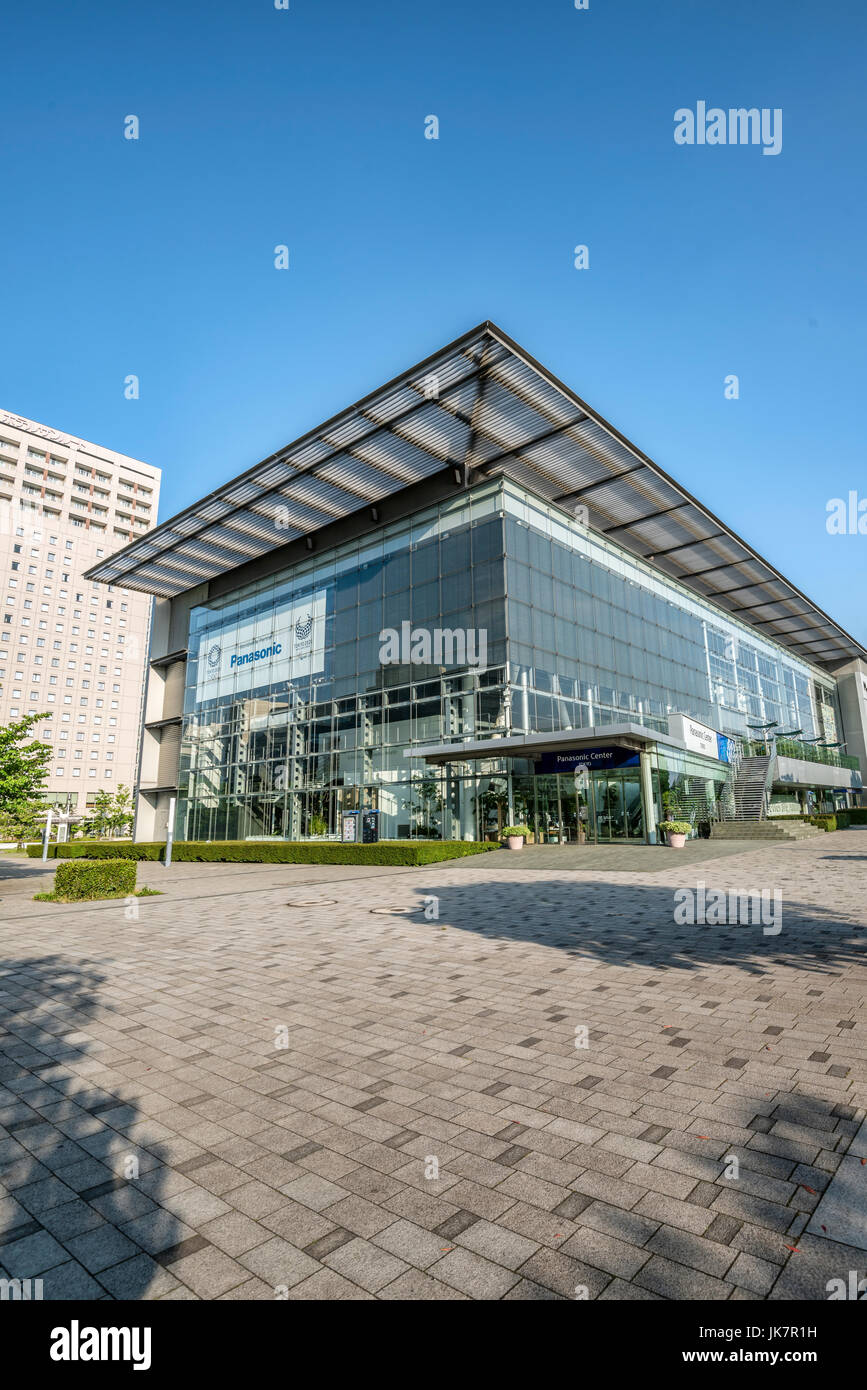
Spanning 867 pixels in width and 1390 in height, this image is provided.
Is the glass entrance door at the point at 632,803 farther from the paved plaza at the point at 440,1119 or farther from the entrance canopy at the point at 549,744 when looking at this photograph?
the paved plaza at the point at 440,1119

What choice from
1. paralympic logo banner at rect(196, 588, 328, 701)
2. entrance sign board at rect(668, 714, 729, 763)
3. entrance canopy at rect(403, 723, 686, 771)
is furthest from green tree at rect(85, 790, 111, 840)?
entrance sign board at rect(668, 714, 729, 763)

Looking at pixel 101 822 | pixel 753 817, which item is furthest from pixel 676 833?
pixel 101 822

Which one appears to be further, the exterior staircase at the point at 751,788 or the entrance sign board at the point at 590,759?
the exterior staircase at the point at 751,788

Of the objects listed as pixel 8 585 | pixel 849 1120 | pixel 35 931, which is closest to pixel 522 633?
pixel 35 931

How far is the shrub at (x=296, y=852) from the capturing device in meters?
24.4

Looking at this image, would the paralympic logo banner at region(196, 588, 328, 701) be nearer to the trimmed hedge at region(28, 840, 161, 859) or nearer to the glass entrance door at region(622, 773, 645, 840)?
the trimmed hedge at region(28, 840, 161, 859)

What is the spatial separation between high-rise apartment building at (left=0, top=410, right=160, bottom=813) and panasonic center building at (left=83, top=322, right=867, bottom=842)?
59.6 m

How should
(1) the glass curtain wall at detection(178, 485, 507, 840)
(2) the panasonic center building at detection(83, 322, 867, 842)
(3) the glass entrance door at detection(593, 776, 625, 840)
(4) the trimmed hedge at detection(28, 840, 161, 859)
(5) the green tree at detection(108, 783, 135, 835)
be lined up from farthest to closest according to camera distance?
1. (5) the green tree at detection(108, 783, 135, 835)
2. (4) the trimmed hedge at detection(28, 840, 161, 859)
3. (1) the glass curtain wall at detection(178, 485, 507, 840)
4. (3) the glass entrance door at detection(593, 776, 625, 840)
5. (2) the panasonic center building at detection(83, 322, 867, 842)

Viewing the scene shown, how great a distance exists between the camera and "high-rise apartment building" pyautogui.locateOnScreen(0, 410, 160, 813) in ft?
320

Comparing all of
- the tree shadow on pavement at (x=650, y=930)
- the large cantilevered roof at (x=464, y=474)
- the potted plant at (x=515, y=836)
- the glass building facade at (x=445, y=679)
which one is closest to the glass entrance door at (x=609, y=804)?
the glass building facade at (x=445, y=679)

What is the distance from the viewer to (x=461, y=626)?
30500mm

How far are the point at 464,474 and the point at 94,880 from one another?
23242mm

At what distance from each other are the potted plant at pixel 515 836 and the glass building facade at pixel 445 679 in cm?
130
